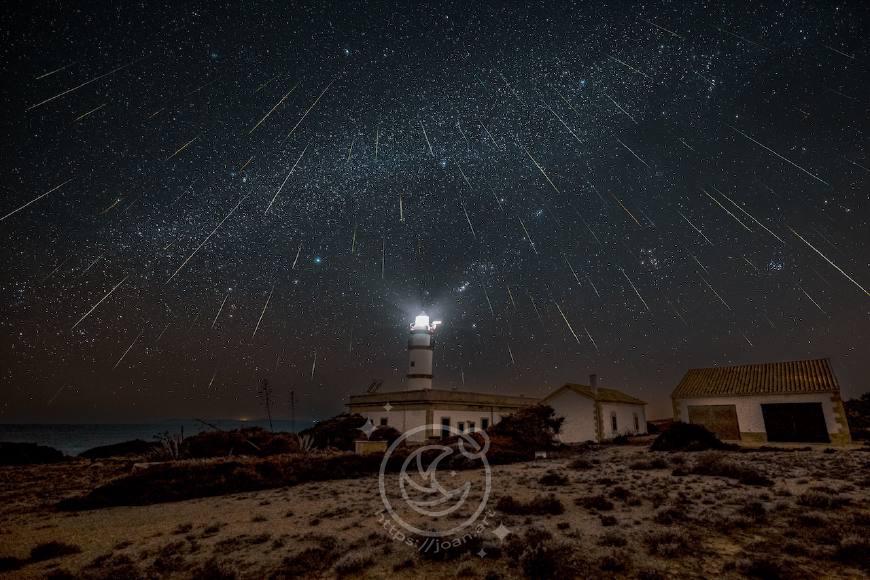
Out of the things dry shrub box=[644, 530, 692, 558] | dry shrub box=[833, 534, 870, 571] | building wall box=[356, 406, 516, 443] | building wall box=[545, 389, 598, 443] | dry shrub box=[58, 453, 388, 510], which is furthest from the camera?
building wall box=[356, 406, 516, 443]

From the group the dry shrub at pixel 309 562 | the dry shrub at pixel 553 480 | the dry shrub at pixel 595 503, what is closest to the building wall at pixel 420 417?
the dry shrub at pixel 553 480

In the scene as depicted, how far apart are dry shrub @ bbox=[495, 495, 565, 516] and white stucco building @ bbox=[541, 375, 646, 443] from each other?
24.5 metres

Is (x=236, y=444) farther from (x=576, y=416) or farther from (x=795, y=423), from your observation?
(x=795, y=423)

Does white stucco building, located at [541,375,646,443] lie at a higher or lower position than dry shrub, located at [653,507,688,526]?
higher

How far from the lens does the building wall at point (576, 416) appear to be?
31.5 meters

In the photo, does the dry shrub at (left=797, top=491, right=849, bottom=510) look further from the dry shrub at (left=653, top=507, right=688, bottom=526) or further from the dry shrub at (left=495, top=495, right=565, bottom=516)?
the dry shrub at (left=495, top=495, right=565, bottom=516)

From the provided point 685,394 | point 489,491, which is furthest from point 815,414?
point 489,491

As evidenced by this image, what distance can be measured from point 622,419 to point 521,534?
31437 millimetres

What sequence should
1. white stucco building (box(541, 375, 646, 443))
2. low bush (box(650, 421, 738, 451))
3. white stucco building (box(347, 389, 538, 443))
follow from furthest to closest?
1. white stucco building (box(347, 389, 538, 443))
2. white stucco building (box(541, 375, 646, 443))
3. low bush (box(650, 421, 738, 451))

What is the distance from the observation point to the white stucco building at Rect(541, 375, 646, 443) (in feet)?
103

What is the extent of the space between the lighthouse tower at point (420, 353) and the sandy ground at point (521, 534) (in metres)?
25.6

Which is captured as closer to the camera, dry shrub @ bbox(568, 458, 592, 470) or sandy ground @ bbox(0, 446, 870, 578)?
sandy ground @ bbox(0, 446, 870, 578)

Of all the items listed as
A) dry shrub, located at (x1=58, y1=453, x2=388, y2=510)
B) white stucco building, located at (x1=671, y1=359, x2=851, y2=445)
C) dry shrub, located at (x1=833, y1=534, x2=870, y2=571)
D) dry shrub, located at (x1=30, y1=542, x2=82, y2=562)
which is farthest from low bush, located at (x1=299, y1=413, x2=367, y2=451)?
dry shrub, located at (x1=833, y1=534, x2=870, y2=571)

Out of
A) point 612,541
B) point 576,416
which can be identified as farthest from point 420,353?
point 612,541
